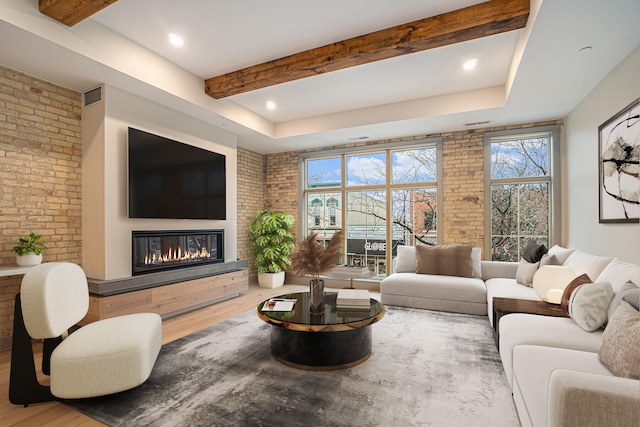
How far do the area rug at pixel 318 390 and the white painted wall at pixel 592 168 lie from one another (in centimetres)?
160

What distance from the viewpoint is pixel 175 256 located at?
168 inches

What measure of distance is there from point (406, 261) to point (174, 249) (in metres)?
3.41

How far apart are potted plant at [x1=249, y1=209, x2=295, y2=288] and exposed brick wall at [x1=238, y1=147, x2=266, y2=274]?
0.27 metres

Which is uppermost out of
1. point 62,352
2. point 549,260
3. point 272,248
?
point 549,260

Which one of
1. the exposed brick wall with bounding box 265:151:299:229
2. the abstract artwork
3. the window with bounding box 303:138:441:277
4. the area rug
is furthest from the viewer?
the exposed brick wall with bounding box 265:151:299:229

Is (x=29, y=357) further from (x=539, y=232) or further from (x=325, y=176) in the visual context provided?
(x=539, y=232)

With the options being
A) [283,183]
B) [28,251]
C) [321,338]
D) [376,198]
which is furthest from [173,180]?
[376,198]

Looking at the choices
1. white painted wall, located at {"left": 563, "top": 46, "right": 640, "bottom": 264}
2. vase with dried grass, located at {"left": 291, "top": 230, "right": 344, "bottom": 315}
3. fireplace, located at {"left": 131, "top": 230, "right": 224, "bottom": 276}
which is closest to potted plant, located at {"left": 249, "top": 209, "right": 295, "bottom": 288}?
fireplace, located at {"left": 131, "top": 230, "right": 224, "bottom": 276}

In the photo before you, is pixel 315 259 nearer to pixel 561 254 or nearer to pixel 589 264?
pixel 589 264

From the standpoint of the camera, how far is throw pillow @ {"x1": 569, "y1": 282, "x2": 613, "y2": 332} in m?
2.07

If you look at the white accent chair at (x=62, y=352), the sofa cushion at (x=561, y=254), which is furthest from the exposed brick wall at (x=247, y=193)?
the sofa cushion at (x=561, y=254)

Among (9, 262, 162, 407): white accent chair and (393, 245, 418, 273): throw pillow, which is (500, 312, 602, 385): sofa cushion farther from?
(9, 262, 162, 407): white accent chair

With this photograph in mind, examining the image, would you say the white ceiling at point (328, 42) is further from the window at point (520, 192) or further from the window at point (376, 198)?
the window at point (376, 198)

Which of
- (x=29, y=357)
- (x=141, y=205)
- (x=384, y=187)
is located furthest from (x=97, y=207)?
(x=384, y=187)
